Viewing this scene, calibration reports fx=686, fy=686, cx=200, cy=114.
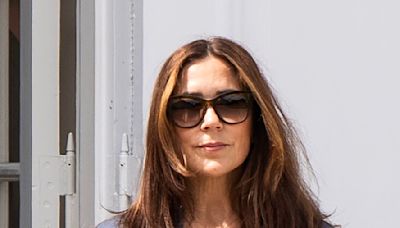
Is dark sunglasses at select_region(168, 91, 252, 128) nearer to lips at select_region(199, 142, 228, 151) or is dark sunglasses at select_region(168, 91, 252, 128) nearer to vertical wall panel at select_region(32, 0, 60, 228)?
lips at select_region(199, 142, 228, 151)

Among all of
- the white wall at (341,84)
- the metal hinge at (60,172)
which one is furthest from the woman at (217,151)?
the metal hinge at (60,172)

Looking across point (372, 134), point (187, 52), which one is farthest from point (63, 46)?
point (372, 134)

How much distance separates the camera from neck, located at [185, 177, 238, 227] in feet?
4.09

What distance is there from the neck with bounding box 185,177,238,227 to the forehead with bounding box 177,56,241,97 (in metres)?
0.17

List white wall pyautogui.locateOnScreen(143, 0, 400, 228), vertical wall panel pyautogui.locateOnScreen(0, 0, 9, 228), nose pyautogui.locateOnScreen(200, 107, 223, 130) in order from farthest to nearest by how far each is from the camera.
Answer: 1. vertical wall panel pyautogui.locateOnScreen(0, 0, 9, 228)
2. white wall pyautogui.locateOnScreen(143, 0, 400, 228)
3. nose pyautogui.locateOnScreen(200, 107, 223, 130)

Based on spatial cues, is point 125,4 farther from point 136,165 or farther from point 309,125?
point 309,125

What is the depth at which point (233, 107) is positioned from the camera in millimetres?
1188

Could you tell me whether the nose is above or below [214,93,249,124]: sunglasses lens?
below

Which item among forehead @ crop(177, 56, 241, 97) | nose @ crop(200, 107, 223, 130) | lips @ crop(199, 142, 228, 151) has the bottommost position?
lips @ crop(199, 142, 228, 151)

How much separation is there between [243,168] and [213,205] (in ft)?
0.29

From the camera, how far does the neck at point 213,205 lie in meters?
1.25

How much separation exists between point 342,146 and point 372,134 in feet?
0.24

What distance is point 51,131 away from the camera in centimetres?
177

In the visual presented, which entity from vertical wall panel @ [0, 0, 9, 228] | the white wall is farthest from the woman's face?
vertical wall panel @ [0, 0, 9, 228]
